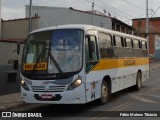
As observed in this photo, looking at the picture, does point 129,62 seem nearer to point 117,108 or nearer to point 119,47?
point 119,47

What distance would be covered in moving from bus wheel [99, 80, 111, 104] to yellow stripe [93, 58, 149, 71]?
1.98 ft

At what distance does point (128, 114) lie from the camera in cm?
1107

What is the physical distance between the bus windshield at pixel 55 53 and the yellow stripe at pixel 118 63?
117 cm

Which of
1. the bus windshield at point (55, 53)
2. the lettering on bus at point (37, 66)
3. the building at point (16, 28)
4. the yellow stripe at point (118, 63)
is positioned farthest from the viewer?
the building at point (16, 28)

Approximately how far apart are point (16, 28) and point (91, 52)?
1943 cm

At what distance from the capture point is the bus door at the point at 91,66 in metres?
11.8

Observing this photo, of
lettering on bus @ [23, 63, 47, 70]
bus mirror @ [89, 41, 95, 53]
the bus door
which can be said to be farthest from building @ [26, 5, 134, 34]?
lettering on bus @ [23, 63, 47, 70]

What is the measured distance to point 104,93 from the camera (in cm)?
1341

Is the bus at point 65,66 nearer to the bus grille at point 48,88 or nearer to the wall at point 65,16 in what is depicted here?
the bus grille at point 48,88

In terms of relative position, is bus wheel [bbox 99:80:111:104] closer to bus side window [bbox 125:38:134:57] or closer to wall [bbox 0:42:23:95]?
bus side window [bbox 125:38:134:57]

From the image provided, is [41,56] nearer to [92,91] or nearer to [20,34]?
[92,91]

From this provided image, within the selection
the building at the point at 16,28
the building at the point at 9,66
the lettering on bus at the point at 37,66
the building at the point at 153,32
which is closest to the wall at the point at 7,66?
the building at the point at 9,66

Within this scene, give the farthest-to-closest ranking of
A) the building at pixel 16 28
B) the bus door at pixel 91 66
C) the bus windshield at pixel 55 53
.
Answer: the building at pixel 16 28, the bus door at pixel 91 66, the bus windshield at pixel 55 53

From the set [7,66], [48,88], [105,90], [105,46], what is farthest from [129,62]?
[48,88]
